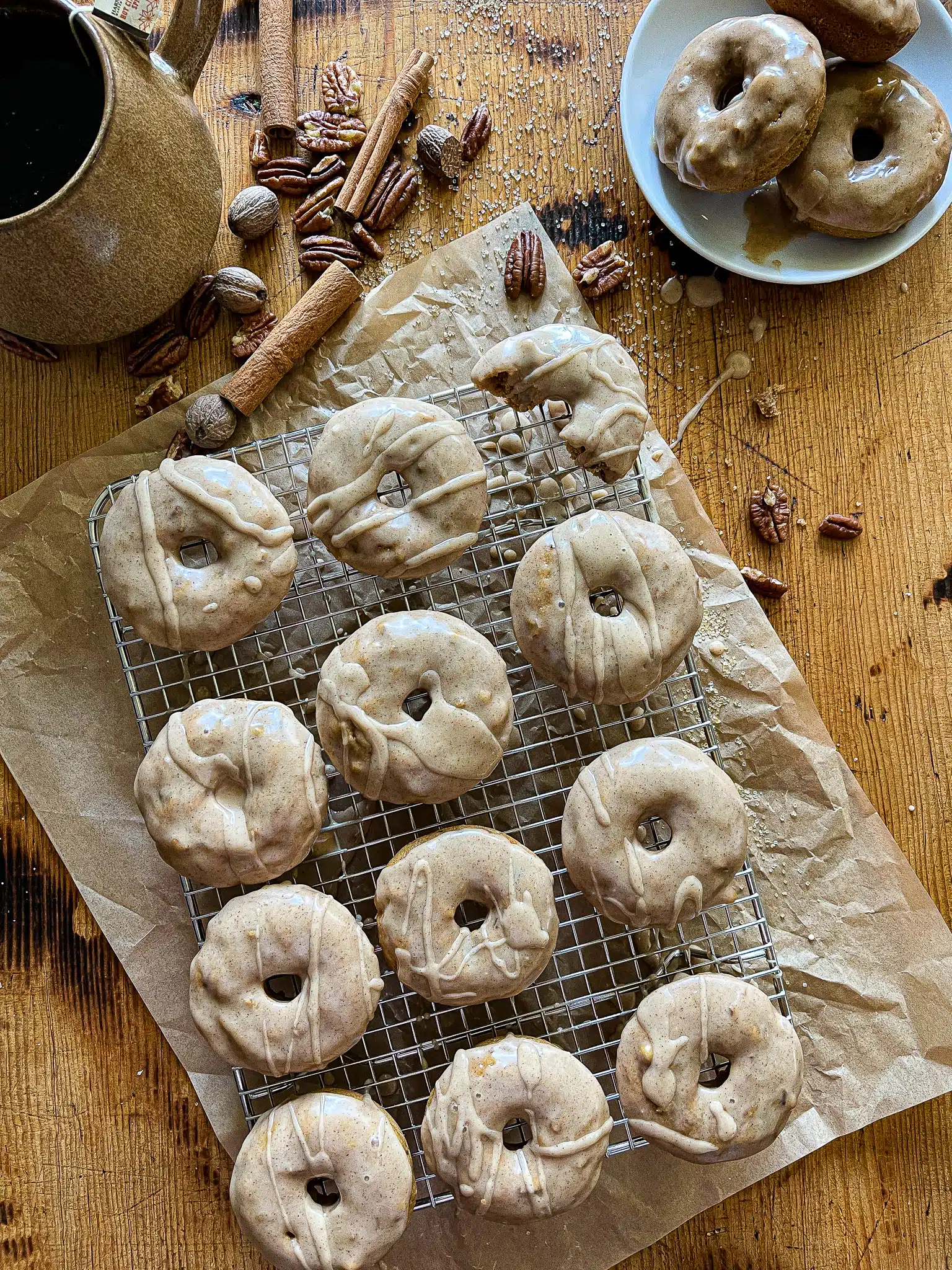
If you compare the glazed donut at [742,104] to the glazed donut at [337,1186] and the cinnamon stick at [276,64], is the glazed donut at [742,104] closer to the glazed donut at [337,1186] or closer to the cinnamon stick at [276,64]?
the cinnamon stick at [276,64]

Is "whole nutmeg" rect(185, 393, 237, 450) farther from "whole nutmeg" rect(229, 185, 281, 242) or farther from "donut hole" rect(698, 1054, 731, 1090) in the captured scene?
"donut hole" rect(698, 1054, 731, 1090)

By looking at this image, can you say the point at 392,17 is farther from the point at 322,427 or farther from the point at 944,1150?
the point at 944,1150

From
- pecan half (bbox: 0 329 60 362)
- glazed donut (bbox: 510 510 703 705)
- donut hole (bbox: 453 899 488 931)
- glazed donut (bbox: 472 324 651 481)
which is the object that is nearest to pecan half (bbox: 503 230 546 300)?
glazed donut (bbox: 472 324 651 481)

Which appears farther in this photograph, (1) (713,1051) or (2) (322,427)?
(2) (322,427)

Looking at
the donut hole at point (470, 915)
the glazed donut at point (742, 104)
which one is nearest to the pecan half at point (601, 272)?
the glazed donut at point (742, 104)

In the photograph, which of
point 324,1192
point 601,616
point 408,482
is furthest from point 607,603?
Answer: point 324,1192

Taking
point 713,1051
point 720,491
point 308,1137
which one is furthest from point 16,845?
point 720,491

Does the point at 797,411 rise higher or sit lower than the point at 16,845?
higher
